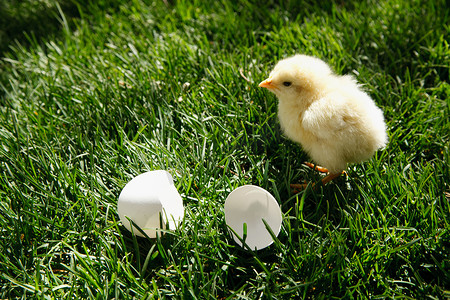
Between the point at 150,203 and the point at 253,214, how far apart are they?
543 mm

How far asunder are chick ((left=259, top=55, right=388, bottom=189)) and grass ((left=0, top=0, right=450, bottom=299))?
200 mm

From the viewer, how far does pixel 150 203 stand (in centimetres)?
201

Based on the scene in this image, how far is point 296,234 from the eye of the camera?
85.4 inches

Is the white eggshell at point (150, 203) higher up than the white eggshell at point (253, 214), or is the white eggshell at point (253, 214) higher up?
the white eggshell at point (150, 203)

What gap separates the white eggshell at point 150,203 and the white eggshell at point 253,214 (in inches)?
12.0

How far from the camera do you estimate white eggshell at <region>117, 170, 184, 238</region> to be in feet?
6.62

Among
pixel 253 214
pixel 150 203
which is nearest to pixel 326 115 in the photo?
pixel 253 214

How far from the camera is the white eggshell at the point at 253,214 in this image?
200cm

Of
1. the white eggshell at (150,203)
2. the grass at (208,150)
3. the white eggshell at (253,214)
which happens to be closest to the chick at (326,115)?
the grass at (208,150)

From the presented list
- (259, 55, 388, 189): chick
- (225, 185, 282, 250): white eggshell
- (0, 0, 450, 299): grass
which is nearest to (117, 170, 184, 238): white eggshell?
(0, 0, 450, 299): grass

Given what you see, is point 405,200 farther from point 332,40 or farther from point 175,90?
point 175,90

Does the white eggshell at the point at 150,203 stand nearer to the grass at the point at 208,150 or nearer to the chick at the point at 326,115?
the grass at the point at 208,150

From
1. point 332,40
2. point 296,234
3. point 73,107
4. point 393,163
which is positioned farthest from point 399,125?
point 73,107

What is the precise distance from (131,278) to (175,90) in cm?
155
